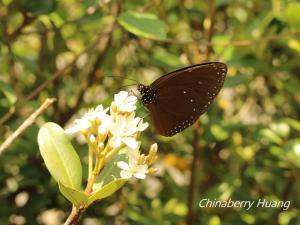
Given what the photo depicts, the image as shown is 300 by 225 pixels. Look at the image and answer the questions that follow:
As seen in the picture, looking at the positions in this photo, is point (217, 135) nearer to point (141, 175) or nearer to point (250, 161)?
point (250, 161)

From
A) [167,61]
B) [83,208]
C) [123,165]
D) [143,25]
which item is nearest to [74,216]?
[83,208]

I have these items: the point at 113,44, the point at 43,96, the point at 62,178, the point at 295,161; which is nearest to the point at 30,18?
the point at 43,96

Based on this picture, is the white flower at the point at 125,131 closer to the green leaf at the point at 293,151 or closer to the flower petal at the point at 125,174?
the flower petal at the point at 125,174

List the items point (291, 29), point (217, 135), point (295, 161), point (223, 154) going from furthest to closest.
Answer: point (223, 154) → point (217, 135) → point (291, 29) → point (295, 161)

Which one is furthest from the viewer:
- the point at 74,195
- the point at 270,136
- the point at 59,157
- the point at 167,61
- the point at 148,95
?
the point at 167,61

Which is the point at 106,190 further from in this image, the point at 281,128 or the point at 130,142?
the point at 281,128

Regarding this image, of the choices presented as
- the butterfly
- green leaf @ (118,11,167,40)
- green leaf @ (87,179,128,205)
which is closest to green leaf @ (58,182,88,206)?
green leaf @ (87,179,128,205)
